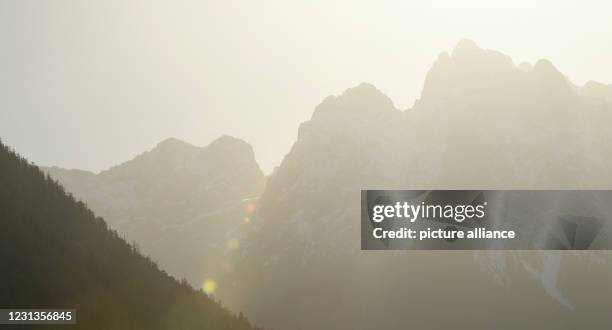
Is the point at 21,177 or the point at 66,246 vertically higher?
the point at 21,177

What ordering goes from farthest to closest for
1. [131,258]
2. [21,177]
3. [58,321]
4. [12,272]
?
1. [131,258]
2. [21,177]
3. [12,272]
4. [58,321]

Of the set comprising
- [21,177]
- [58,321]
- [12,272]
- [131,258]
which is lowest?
[58,321]

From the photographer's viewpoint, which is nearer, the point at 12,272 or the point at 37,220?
the point at 12,272

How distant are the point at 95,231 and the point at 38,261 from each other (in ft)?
43.3

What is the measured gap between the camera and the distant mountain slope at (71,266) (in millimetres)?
70562

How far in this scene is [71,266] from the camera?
75688 millimetres

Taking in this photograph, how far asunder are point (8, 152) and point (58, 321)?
89.4 ft

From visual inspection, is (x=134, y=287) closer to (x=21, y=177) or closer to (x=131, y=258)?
(x=131, y=258)

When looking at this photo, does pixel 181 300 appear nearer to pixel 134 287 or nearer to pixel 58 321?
pixel 134 287

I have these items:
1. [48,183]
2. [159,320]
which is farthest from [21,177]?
[159,320]

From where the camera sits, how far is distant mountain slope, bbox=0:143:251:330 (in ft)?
232

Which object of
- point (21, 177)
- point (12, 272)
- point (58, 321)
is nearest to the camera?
point (58, 321)

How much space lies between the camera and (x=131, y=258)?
88.5 meters

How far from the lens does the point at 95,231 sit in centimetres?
8512
